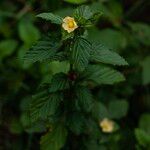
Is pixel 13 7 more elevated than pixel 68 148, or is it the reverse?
pixel 13 7

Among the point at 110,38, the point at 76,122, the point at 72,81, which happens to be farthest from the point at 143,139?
the point at 110,38

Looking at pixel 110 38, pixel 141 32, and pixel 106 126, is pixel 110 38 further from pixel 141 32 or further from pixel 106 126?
pixel 106 126

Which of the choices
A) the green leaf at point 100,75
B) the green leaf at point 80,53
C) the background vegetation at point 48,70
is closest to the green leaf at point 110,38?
the background vegetation at point 48,70

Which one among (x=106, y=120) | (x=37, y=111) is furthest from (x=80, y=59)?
(x=106, y=120)

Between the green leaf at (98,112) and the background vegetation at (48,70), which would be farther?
the background vegetation at (48,70)

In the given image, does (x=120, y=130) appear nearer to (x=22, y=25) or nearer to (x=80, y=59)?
(x=22, y=25)

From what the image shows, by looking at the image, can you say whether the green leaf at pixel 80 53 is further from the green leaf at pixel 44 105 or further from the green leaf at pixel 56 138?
the green leaf at pixel 56 138

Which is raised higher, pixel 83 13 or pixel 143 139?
pixel 83 13
